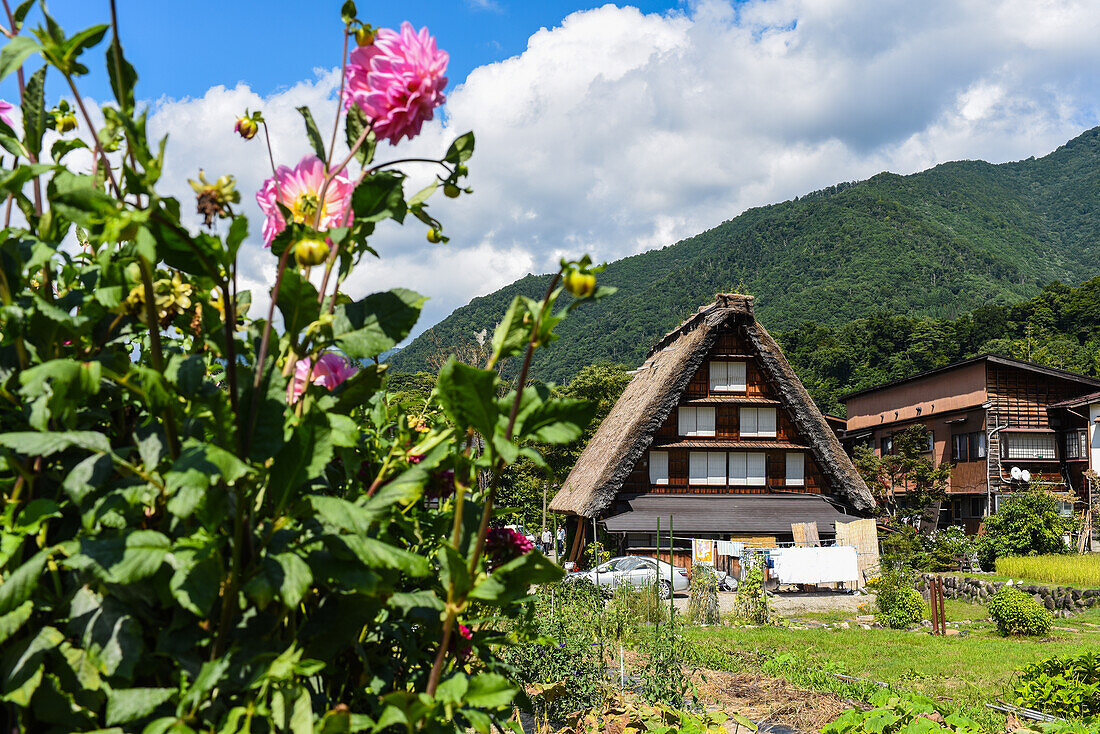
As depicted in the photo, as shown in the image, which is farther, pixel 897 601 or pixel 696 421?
pixel 696 421

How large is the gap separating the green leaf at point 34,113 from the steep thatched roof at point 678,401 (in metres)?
15.0

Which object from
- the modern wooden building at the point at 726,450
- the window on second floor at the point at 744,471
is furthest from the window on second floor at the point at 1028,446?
the window on second floor at the point at 744,471

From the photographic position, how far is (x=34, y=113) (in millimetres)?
1008

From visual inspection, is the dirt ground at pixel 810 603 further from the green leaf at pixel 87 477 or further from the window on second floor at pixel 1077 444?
the window on second floor at pixel 1077 444

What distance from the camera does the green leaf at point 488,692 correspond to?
0.98m

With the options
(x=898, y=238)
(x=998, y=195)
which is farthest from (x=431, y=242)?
(x=998, y=195)

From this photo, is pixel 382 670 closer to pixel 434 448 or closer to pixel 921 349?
pixel 434 448

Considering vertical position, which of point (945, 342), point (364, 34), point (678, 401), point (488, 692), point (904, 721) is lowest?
point (904, 721)

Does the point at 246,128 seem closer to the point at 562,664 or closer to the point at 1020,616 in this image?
the point at 562,664

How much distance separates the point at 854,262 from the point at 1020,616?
59688mm

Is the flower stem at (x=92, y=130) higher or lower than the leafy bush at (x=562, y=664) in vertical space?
higher

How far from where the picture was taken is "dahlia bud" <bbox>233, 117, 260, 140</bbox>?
1252mm

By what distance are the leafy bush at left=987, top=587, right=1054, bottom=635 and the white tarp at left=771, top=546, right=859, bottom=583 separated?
3668mm

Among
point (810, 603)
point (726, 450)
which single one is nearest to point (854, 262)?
point (726, 450)
